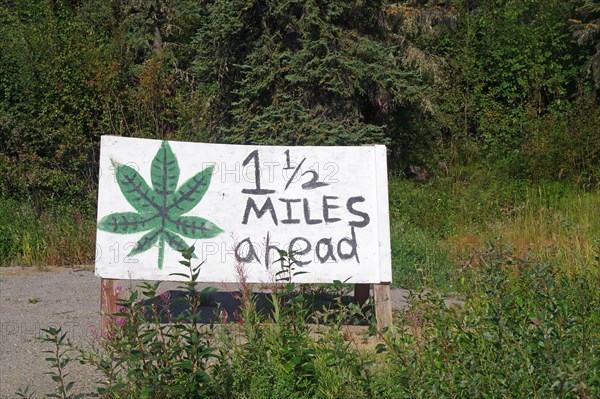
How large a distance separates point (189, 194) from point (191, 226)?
0.85ft

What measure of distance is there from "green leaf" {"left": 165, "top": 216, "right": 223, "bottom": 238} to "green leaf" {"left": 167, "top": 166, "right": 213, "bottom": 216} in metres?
0.06

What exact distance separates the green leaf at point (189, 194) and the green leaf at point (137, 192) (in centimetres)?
10

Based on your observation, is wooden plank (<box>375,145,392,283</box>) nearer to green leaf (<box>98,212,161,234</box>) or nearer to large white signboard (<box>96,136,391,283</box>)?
large white signboard (<box>96,136,391,283</box>)

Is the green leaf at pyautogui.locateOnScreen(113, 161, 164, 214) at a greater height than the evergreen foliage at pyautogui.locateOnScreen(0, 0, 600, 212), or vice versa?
the evergreen foliage at pyautogui.locateOnScreen(0, 0, 600, 212)

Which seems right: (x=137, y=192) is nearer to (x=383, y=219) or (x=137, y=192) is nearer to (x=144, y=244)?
(x=144, y=244)

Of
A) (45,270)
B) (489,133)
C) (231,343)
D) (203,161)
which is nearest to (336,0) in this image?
(489,133)

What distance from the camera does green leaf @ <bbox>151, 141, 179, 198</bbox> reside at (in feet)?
23.7

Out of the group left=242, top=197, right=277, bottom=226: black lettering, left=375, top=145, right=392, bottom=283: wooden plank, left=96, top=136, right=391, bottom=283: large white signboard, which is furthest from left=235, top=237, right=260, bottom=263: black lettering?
left=375, top=145, right=392, bottom=283: wooden plank

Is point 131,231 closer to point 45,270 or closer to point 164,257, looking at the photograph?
point 164,257

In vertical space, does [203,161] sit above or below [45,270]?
above

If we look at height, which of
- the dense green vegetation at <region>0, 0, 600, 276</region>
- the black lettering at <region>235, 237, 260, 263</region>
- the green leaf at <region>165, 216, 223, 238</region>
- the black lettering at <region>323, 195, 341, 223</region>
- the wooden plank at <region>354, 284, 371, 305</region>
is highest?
the dense green vegetation at <region>0, 0, 600, 276</region>

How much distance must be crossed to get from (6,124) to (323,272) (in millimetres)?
11124

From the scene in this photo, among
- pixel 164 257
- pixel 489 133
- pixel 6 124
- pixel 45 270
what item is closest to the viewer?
pixel 164 257

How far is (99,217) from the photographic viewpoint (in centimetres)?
720
